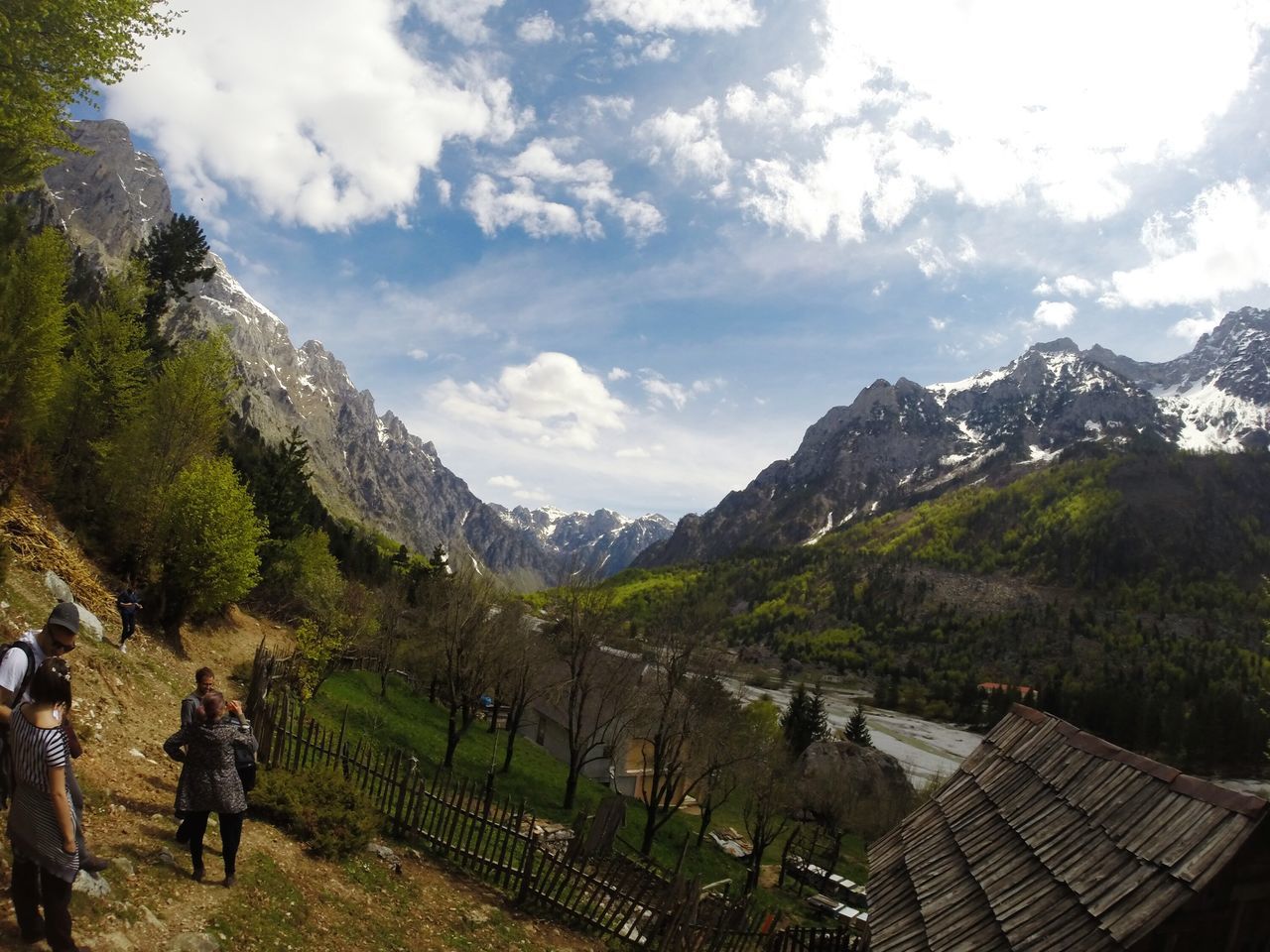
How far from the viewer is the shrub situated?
1317 cm

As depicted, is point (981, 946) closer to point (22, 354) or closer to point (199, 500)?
point (199, 500)

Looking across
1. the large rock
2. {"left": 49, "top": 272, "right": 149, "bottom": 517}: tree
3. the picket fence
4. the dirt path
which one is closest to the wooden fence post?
the picket fence

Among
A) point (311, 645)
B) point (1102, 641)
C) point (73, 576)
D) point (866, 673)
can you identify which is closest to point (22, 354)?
point (73, 576)

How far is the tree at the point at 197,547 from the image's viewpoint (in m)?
28.8

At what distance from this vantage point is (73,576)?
23828 millimetres

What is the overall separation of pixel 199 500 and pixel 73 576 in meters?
6.01

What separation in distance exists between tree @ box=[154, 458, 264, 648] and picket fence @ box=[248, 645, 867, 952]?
47.7 ft

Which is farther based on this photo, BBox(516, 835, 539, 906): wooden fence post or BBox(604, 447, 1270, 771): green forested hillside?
BBox(604, 447, 1270, 771): green forested hillside

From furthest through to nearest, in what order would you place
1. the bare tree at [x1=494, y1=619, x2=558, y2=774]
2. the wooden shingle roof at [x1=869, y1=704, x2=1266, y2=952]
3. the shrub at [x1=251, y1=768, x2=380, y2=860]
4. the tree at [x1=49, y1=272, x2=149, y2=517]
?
the bare tree at [x1=494, y1=619, x2=558, y2=774], the tree at [x1=49, y1=272, x2=149, y2=517], the shrub at [x1=251, y1=768, x2=380, y2=860], the wooden shingle roof at [x1=869, y1=704, x2=1266, y2=952]

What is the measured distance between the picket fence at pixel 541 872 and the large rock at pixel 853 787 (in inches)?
1200

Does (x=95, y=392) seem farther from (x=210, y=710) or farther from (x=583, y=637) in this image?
(x=210, y=710)

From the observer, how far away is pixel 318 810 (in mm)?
13578

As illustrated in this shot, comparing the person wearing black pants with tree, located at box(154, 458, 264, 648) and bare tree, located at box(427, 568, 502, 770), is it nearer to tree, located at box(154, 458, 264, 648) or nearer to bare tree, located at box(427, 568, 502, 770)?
bare tree, located at box(427, 568, 502, 770)

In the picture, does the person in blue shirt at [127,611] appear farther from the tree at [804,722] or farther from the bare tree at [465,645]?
the tree at [804,722]
